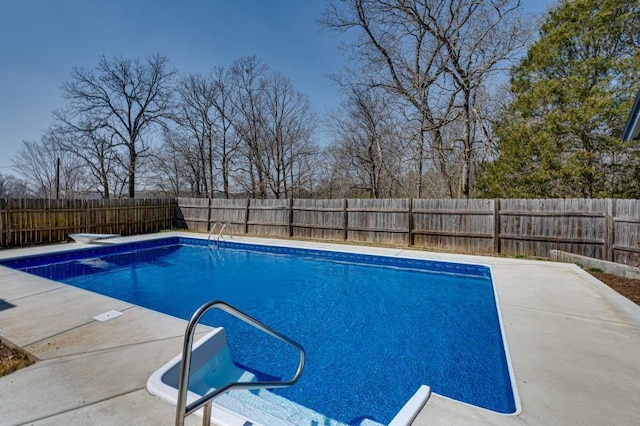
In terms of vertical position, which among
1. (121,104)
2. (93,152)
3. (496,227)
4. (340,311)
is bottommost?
(340,311)

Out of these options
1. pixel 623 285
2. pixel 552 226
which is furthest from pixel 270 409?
pixel 552 226

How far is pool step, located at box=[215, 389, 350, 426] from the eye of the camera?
243cm

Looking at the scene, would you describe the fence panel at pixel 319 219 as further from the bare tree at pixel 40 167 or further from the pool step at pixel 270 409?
the bare tree at pixel 40 167

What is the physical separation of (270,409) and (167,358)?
1.05 m

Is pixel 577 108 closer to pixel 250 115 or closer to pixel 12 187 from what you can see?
pixel 250 115

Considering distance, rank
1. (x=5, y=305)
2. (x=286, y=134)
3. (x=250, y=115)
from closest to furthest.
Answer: (x=5, y=305)
(x=286, y=134)
(x=250, y=115)

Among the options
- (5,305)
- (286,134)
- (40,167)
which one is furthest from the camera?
(40,167)

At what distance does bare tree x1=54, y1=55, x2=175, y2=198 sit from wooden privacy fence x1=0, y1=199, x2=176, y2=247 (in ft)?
22.0

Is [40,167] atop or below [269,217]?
atop

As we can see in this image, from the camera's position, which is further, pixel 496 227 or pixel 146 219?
pixel 146 219

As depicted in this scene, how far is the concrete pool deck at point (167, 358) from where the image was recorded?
7.12 ft

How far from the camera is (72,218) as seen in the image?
10719mm

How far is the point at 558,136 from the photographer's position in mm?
10609

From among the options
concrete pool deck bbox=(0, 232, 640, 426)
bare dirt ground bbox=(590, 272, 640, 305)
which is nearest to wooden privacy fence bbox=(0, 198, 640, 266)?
bare dirt ground bbox=(590, 272, 640, 305)
